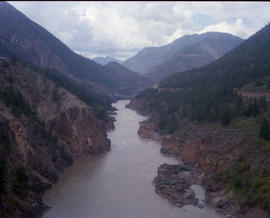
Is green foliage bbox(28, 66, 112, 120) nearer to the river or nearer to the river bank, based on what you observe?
the river

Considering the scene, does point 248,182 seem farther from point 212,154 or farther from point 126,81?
point 126,81

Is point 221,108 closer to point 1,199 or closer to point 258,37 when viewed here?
point 1,199

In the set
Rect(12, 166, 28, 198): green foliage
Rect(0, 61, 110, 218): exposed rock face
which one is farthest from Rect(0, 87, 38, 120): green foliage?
Rect(12, 166, 28, 198): green foliage

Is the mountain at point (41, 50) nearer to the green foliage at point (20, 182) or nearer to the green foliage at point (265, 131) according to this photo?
the green foliage at point (20, 182)

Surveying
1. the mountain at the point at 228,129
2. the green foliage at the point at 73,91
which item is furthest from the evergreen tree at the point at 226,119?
the green foliage at the point at 73,91

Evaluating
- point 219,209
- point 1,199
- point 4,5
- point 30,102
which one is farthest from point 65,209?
point 4,5

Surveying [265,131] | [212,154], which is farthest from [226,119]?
[265,131]
